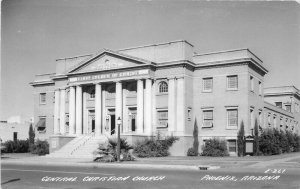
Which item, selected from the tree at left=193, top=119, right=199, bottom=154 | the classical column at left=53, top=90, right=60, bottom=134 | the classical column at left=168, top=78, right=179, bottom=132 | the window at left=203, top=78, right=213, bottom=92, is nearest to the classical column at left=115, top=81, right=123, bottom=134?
the classical column at left=168, top=78, right=179, bottom=132

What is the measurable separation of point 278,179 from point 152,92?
22.7 metres

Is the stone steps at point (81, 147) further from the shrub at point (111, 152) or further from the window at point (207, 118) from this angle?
the window at point (207, 118)

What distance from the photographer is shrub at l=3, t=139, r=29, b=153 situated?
43969 mm

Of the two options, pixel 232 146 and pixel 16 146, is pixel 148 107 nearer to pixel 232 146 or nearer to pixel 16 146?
pixel 232 146

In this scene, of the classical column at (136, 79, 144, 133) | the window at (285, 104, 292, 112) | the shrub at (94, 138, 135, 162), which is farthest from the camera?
the window at (285, 104, 292, 112)

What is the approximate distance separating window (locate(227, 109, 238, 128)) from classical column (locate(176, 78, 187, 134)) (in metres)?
4.05

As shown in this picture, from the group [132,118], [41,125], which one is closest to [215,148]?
[132,118]

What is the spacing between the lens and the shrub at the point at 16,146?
4397 centimetres

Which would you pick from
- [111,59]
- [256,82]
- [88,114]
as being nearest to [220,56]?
[256,82]

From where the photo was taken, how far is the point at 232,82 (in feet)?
121

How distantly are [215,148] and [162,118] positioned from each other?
570 centimetres

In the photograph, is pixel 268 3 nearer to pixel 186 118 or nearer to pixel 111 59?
pixel 186 118

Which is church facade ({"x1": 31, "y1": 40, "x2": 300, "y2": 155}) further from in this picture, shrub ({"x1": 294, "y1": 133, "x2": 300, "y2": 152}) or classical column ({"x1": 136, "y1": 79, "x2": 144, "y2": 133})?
shrub ({"x1": 294, "y1": 133, "x2": 300, "y2": 152})

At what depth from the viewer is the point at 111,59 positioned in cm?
3991
